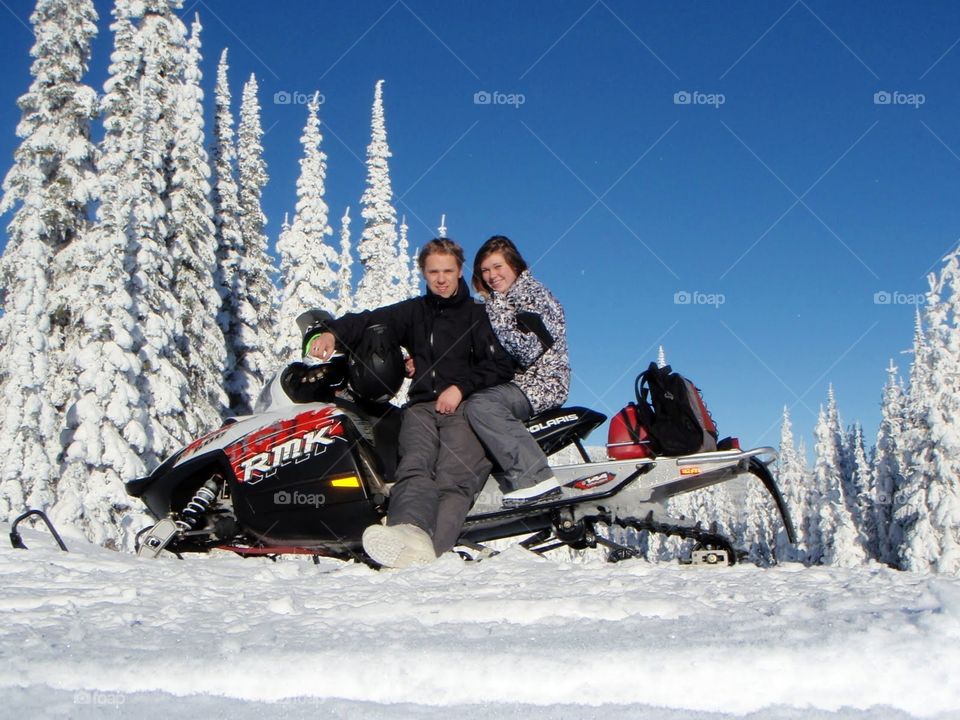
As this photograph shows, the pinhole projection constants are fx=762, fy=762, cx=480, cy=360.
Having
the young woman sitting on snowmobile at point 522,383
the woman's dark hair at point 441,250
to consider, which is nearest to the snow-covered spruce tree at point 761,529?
the young woman sitting on snowmobile at point 522,383

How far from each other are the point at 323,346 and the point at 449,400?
960mm

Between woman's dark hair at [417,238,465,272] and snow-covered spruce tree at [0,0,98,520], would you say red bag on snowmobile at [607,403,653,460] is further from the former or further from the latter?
snow-covered spruce tree at [0,0,98,520]

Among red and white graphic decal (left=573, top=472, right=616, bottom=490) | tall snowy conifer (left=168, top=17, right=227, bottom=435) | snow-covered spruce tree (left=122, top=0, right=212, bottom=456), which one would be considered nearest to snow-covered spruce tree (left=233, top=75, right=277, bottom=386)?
tall snowy conifer (left=168, top=17, right=227, bottom=435)

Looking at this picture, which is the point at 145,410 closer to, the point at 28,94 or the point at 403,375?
the point at 28,94

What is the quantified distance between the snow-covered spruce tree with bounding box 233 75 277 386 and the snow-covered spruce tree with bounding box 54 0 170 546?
18.3 ft

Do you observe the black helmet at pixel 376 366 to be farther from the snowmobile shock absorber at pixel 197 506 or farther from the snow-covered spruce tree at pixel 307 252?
the snow-covered spruce tree at pixel 307 252

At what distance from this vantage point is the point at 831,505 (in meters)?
37.3

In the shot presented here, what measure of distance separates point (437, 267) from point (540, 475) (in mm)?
1621

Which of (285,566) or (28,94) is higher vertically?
(28,94)

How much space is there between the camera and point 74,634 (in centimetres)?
256

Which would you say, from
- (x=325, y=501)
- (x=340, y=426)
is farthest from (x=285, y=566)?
(x=340, y=426)
